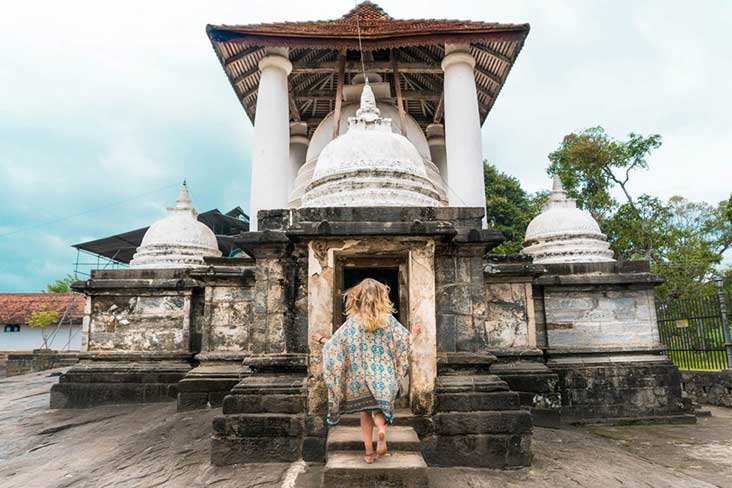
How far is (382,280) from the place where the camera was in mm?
6078

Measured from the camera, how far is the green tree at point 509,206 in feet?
75.4

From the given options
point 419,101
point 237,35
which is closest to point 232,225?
point 419,101

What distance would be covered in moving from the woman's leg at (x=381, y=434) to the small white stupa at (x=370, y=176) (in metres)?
2.16

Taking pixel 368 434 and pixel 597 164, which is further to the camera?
pixel 597 164

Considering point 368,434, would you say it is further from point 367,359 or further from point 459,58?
point 459,58

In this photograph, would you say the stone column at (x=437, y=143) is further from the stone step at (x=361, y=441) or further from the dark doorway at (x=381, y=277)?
the stone step at (x=361, y=441)

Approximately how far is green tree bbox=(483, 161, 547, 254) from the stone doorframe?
56.2 feet

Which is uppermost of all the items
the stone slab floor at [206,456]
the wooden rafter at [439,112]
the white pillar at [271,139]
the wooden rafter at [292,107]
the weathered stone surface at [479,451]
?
the wooden rafter at [292,107]

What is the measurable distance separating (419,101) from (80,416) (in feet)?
38.6

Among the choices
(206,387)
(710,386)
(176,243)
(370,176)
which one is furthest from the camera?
(710,386)

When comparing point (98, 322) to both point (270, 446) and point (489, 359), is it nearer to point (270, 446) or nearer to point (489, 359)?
point (270, 446)

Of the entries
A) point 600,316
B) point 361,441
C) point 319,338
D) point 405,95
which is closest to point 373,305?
point 319,338

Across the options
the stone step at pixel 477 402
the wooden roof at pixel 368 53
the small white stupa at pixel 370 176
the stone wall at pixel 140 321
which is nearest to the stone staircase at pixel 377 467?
the stone step at pixel 477 402

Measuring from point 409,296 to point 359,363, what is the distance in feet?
3.47
